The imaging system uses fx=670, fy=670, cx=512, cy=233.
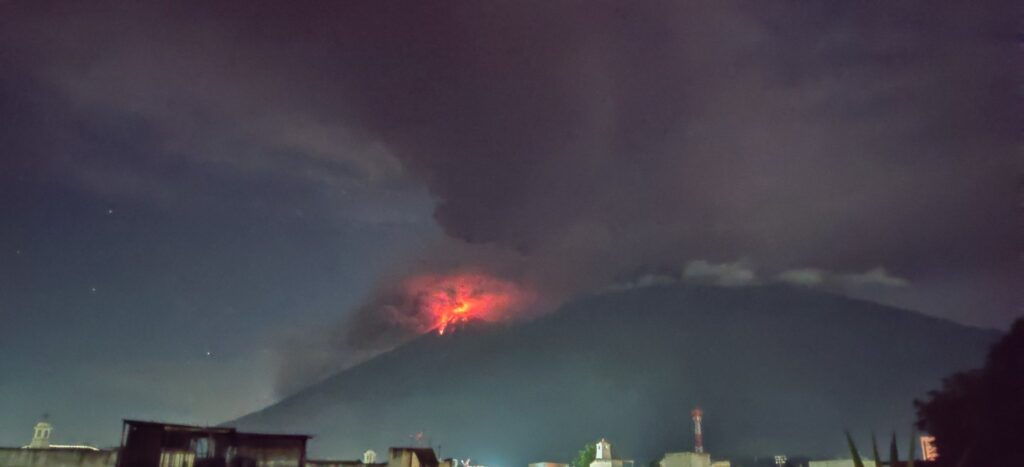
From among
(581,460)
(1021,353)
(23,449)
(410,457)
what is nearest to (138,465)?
(23,449)

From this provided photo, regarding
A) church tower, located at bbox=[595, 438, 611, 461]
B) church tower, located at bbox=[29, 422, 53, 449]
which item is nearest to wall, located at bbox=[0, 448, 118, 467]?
church tower, located at bbox=[29, 422, 53, 449]

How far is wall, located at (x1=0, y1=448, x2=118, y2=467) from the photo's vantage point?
38.4m

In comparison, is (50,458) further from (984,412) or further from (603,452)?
(603,452)

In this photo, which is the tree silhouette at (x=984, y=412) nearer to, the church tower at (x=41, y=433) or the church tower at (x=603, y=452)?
the church tower at (x=603, y=452)

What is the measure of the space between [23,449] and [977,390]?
58837 millimetres

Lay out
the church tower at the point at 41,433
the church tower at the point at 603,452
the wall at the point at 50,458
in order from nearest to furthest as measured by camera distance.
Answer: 1. the wall at the point at 50,458
2. the church tower at the point at 41,433
3. the church tower at the point at 603,452

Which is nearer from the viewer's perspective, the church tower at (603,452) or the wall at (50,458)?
the wall at (50,458)

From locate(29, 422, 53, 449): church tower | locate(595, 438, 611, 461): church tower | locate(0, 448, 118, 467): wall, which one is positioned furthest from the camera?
locate(595, 438, 611, 461): church tower

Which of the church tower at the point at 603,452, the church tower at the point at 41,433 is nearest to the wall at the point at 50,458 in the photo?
the church tower at the point at 41,433

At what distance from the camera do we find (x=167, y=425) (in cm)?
3894

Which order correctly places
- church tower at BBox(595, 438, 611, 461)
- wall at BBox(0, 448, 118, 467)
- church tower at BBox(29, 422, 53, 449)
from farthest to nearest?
church tower at BBox(595, 438, 611, 461) < church tower at BBox(29, 422, 53, 449) < wall at BBox(0, 448, 118, 467)

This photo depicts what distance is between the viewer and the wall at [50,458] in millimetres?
38438

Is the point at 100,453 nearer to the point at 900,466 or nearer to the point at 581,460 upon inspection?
the point at 900,466

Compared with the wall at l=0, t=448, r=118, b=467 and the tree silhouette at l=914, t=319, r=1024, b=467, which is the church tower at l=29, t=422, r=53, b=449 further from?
the tree silhouette at l=914, t=319, r=1024, b=467
